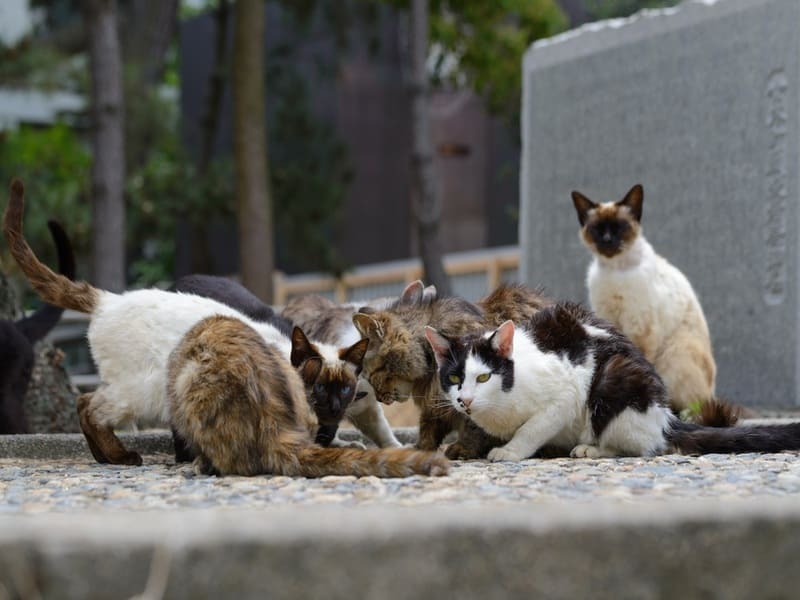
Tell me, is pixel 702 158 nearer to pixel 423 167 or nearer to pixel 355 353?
pixel 355 353

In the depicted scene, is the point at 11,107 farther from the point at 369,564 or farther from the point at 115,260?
the point at 369,564

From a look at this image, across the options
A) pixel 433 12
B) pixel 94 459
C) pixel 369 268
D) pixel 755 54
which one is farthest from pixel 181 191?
pixel 94 459

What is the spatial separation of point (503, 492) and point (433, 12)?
14127mm

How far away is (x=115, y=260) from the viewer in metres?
14.8

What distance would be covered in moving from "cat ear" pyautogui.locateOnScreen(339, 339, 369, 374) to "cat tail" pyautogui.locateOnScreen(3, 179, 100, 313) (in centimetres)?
131

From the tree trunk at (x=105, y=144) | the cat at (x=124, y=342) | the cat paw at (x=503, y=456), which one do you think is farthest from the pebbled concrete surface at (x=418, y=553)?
the tree trunk at (x=105, y=144)

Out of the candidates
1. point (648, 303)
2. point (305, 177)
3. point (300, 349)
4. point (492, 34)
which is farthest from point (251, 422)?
point (305, 177)

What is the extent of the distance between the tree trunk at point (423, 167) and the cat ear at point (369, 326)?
9323 mm

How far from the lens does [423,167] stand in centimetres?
1503

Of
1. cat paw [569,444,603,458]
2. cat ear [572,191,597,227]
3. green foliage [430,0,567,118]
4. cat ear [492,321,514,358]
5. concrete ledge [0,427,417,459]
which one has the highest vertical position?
green foliage [430,0,567,118]

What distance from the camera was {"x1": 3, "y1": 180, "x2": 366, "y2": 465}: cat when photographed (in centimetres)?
525

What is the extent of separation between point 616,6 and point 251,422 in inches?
645

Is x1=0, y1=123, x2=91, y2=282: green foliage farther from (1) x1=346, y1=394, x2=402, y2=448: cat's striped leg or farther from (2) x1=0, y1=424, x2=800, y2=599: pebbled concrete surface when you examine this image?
(2) x1=0, y1=424, x2=800, y2=599: pebbled concrete surface

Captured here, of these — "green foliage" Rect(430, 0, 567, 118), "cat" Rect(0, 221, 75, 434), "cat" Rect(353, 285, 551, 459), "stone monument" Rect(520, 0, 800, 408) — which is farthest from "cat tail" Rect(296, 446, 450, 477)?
"green foliage" Rect(430, 0, 567, 118)
